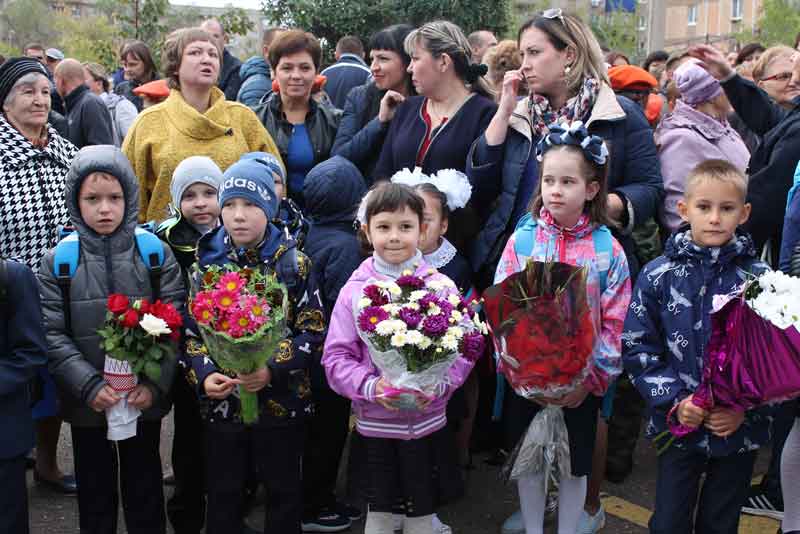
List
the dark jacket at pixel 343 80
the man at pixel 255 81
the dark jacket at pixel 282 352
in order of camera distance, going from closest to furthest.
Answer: the dark jacket at pixel 282 352 → the man at pixel 255 81 → the dark jacket at pixel 343 80

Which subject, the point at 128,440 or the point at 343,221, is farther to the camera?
the point at 343,221

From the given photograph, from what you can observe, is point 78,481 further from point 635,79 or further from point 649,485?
point 635,79

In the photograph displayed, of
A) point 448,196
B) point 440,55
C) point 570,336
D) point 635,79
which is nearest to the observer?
point 570,336

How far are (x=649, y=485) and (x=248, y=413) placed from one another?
265 centimetres

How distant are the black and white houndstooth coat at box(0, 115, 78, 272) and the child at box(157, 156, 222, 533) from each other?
2.54ft

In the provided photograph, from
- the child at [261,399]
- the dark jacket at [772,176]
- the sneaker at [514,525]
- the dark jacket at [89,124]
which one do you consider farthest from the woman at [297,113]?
the dark jacket at [772,176]

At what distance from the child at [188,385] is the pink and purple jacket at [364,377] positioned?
2.94 ft

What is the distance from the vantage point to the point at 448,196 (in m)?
4.39

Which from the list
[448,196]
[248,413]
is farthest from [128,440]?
[448,196]

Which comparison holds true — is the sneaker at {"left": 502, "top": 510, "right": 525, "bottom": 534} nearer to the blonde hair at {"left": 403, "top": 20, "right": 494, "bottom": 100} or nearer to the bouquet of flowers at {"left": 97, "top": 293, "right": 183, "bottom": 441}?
the bouquet of flowers at {"left": 97, "top": 293, "right": 183, "bottom": 441}

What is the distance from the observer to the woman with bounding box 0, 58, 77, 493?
4625 mm

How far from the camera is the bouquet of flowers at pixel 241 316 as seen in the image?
134 inches

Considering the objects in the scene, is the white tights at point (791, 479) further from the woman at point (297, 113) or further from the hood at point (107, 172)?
the hood at point (107, 172)

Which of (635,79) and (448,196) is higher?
(635,79)
